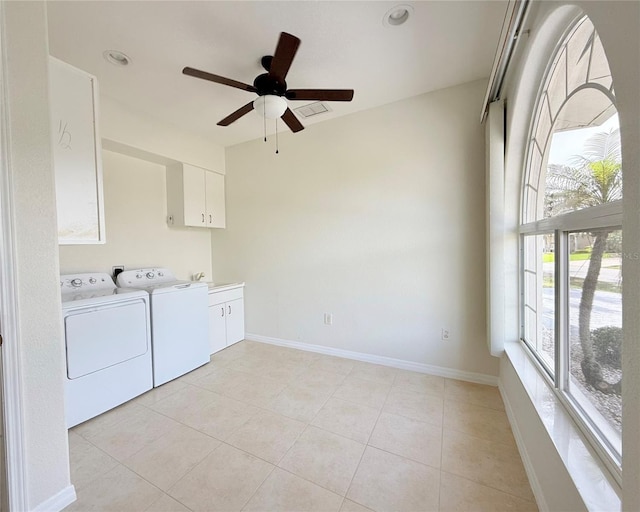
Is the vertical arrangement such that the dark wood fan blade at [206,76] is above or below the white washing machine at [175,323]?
above

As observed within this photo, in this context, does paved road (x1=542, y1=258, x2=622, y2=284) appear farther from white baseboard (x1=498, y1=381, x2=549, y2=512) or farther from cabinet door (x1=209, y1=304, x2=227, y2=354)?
cabinet door (x1=209, y1=304, x2=227, y2=354)

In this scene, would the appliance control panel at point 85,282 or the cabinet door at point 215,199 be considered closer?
the appliance control panel at point 85,282

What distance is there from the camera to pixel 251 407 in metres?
2.11

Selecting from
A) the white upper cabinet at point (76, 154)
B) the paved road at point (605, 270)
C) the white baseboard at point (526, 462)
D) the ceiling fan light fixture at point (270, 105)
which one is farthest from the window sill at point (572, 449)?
the white upper cabinet at point (76, 154)

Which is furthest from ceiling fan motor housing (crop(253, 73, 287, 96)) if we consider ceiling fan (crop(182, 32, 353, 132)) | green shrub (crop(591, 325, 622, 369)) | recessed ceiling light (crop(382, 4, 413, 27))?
green shrub (crop(591, 325, 622, 369))

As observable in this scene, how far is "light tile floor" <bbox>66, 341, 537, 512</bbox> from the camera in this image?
52.8 inches

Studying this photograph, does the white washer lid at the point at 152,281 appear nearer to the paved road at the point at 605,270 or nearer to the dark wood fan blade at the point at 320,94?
the dark wood fan blade at the point at 320,94

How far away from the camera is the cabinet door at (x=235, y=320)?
3.40 m

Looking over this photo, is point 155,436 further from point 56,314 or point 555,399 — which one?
point 555,399

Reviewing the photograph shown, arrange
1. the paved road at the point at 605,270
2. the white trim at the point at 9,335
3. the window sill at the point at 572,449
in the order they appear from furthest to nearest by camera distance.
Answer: the white trim at the point at 9,335 < the paved road at the point at 605,270 < the window sill at the point at 572,449

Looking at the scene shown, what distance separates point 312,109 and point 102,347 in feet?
9.62

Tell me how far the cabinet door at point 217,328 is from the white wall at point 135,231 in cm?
82

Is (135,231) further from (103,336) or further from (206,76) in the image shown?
(206,76)

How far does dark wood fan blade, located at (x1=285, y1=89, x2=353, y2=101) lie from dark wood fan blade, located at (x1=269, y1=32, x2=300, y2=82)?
130 mm
